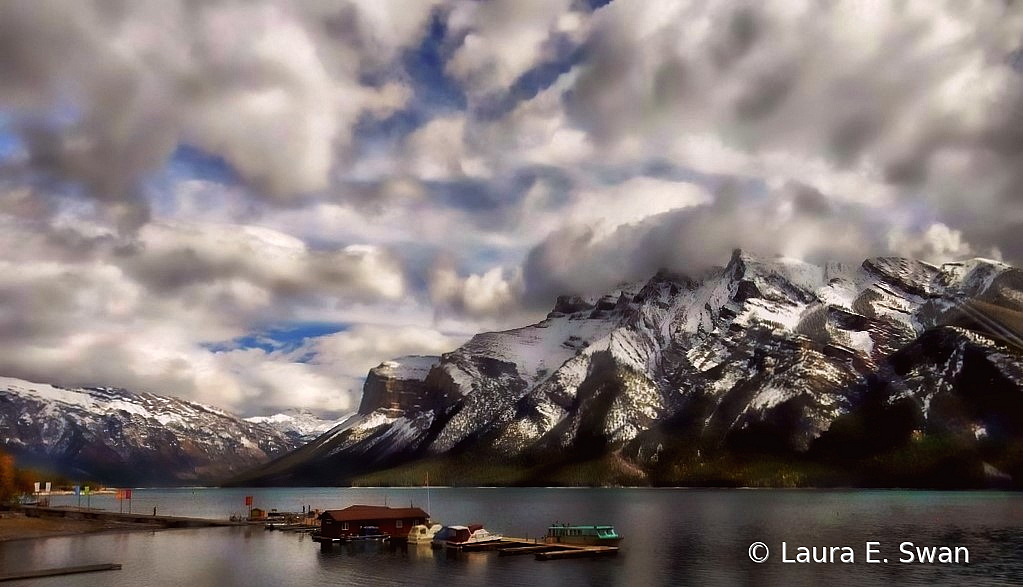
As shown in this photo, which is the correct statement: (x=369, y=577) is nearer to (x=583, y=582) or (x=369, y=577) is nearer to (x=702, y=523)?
(x=583, y=582)

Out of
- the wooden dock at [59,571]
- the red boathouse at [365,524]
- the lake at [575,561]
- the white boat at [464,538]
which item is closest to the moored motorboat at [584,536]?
the lake at [575,561]

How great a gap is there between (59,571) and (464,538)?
217 feet

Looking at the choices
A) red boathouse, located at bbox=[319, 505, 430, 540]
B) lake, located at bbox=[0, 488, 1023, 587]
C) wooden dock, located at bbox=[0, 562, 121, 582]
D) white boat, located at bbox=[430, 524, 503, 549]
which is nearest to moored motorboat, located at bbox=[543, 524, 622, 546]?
lake, located at bbox=[0, 488, 1023, 587]

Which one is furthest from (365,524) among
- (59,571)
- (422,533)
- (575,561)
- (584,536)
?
(59,571)

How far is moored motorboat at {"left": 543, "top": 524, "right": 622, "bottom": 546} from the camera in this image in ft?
467

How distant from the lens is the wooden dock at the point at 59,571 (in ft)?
350

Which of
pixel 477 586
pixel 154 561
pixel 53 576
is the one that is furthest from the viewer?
pixel 154 561

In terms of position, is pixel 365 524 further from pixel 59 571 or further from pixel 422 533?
pixel 59 571

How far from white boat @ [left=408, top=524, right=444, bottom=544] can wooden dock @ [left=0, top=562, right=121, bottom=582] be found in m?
57.5

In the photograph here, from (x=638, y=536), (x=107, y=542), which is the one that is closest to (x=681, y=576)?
(x=638, y=536)

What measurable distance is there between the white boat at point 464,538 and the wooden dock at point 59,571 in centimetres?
5644

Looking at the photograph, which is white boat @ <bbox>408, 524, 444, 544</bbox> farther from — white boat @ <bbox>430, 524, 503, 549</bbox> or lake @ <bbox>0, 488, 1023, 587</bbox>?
white boat @ <bbox>430, 524, 503, 549</bbox>

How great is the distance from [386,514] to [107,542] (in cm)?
5814

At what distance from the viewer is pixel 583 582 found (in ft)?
333
